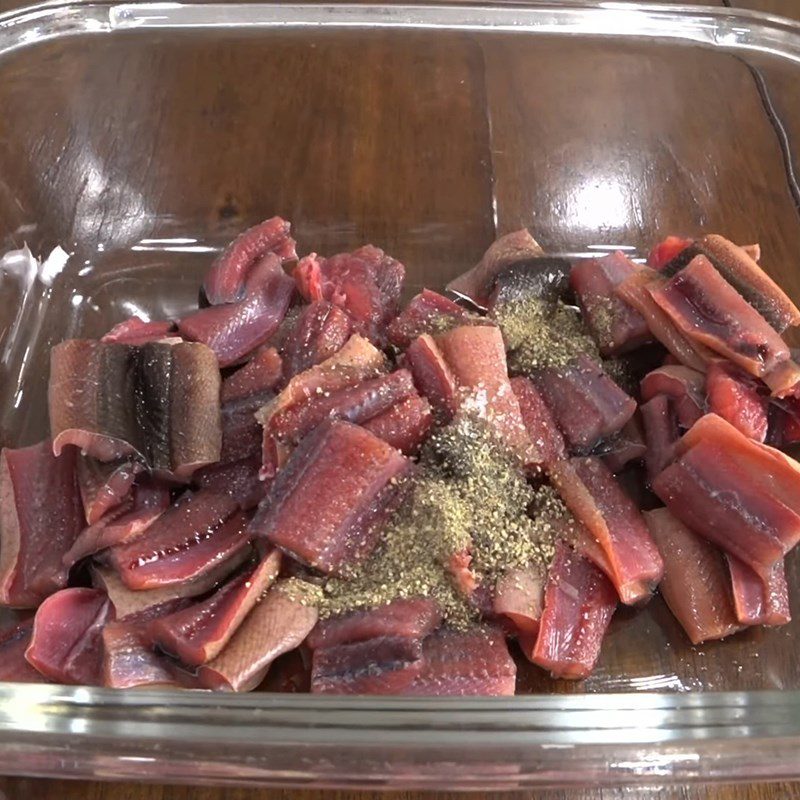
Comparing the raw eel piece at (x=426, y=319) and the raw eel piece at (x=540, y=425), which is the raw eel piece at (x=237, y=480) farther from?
the raw eel piece at (x=540, y=425)

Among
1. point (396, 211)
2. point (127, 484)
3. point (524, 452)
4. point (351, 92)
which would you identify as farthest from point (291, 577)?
point (351, 92)

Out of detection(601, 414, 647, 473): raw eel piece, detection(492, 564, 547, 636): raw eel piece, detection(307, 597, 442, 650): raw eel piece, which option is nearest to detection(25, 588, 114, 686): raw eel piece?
detection(307, 597, 442, 650): raw eel piece

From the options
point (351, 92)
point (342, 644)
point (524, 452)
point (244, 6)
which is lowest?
point (342, 644)

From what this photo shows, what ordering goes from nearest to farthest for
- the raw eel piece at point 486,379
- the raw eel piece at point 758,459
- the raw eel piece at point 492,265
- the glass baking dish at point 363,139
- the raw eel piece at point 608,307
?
the raw eel piece at point 758,459 < the raw eel piece at point 486,379 < the raw eel piece at point 608,307 < the raw eel piece at point 492,265 < the glass baking dish at point 363,139

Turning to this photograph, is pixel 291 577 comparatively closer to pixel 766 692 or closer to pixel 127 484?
pixel 127 484

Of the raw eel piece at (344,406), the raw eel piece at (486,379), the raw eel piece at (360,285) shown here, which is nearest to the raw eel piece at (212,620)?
the raw eel piece at (344,406)
